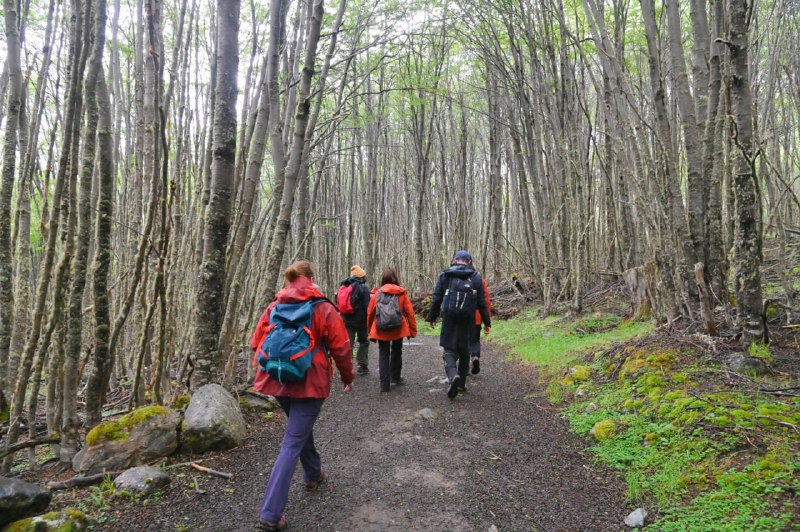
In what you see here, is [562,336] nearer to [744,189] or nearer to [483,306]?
[483,306]

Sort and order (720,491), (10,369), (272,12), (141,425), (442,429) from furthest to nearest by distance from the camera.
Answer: (272,12) → (10,369) → (442,429) → (141,425) → (720,491)

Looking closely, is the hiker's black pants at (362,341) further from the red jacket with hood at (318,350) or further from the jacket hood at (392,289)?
the red jacket with hood at (318,350)

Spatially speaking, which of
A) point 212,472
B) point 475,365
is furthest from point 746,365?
point 212,472


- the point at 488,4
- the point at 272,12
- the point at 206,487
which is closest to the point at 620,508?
the point at 206,487

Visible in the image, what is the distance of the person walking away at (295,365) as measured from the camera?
8.85 ft

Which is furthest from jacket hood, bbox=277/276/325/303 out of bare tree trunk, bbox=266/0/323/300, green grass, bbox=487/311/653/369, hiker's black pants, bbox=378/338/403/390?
green grass, bbox=487/311/653/369

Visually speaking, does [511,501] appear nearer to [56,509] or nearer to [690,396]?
[690,396]

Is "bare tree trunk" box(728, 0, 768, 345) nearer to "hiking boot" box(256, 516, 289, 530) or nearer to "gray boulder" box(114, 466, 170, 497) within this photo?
"hiking boot" box(256, 516, 289, 530)

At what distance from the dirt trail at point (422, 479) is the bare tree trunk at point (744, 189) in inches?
78.5

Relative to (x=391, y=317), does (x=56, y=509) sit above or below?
below

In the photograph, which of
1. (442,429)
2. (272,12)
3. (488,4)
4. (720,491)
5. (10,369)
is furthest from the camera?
(488,4)

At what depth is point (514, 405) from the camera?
5.21m

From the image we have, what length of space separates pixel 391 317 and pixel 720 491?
3.82m

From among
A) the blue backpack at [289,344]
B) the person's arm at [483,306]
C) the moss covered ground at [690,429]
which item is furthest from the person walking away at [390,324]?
the blue backpack at [289,344]
